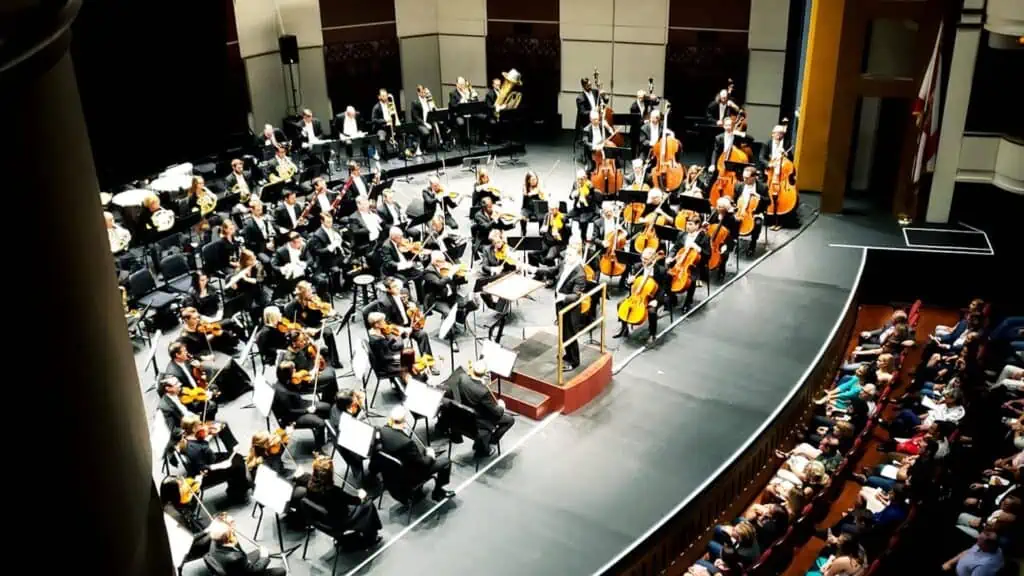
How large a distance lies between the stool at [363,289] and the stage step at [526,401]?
2.25 m

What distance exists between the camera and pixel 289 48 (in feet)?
60.4

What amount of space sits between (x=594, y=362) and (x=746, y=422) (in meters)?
1.87

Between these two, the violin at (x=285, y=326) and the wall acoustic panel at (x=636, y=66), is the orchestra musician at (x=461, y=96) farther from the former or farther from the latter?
the violin at (x=285, y=326)

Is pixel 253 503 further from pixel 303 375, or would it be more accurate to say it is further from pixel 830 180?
pixel 830 180

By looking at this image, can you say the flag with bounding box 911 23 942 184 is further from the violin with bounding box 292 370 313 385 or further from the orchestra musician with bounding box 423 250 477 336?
the violin with bounding box 292 370 313 385

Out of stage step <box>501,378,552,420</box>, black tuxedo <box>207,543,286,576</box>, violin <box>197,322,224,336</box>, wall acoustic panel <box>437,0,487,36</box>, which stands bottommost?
stage step <box>501,378,552,420</box>

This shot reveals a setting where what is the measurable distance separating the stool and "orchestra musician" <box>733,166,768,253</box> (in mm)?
5558

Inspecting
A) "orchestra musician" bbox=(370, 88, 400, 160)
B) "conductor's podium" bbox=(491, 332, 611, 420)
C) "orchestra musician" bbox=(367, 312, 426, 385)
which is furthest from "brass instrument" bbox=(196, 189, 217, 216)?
"orchestra musician" bbox=(370, 88, 400, 160)

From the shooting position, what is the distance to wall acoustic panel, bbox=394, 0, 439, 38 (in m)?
20.9

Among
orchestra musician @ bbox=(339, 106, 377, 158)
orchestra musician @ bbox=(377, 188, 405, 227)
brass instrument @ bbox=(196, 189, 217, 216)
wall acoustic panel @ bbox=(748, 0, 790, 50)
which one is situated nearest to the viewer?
brass instrument @ bbox=(196, 189, 217, 216)

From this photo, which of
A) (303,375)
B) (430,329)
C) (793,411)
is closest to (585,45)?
(430,329)

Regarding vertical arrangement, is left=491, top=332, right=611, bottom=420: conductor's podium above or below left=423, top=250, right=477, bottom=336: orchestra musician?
below

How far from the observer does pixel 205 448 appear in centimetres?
852

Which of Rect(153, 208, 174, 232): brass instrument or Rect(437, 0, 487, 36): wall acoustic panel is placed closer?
Rect(153, 208, 174, 232): brass instrument
